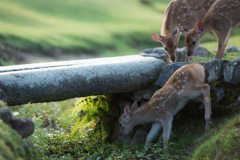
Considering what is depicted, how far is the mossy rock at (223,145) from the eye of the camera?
3238mm

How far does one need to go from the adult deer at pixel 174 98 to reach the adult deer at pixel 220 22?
4.65ft

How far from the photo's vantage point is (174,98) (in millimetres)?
4305

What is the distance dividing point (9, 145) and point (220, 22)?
4.48 meters

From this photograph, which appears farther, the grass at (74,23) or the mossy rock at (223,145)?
the grass at (74,23)

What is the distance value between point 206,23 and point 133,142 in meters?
2.81

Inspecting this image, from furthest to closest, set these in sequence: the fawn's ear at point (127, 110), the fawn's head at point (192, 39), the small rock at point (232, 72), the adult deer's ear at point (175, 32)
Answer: the adult deer's ear at point (175, 32) → the fawn's head at point (192, 39) → the fawn's ear at point (127, 110) → the small rock at point (232, 72)

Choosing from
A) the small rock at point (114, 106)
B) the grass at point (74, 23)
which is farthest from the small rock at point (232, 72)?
the grass at point (74, 23)

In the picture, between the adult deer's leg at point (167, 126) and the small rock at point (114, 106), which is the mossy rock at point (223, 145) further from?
the small rock at point (114, 106)

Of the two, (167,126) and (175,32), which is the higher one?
Answer: (175,32)

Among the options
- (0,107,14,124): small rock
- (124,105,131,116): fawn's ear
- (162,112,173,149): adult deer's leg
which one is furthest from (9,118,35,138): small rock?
(162,112,173,149): adult deer's leg

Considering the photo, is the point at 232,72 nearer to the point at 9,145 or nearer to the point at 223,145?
the point at 223,145

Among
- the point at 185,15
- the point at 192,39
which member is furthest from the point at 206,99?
the point at 185,15

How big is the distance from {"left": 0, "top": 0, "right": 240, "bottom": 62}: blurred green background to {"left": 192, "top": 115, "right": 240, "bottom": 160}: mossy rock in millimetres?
10153

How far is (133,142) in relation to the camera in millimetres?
5039
